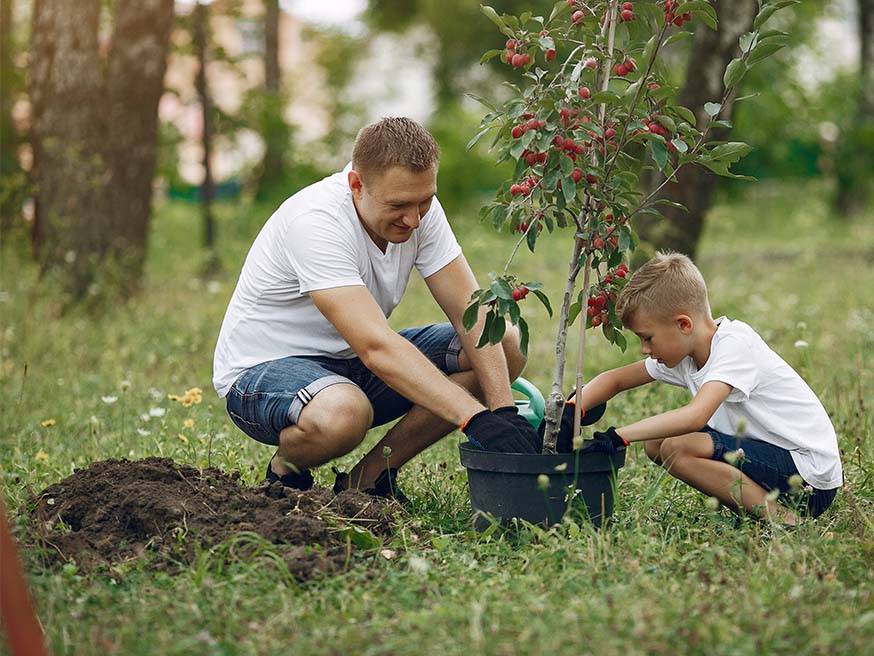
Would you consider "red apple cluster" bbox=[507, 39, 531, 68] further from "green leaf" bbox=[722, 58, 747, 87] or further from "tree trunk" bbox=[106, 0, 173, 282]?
"tree trunk" bbox=[106, 0, 173, 282]

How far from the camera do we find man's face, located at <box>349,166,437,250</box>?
3.60 metres

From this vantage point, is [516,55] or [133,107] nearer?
[516,55]

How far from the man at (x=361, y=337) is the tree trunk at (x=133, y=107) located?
546 centimetres

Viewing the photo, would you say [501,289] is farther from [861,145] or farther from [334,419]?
[861,145]

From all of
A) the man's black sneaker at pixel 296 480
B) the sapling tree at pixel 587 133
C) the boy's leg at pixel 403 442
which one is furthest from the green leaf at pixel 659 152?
the man's black sneaker at pixel 296 480

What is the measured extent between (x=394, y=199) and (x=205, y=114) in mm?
8708

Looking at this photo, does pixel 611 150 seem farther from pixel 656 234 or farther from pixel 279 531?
pixel 656 234

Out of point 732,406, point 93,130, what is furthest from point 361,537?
point 93,130

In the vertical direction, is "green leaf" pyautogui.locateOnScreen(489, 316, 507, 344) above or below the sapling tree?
below

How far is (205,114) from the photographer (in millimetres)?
11789

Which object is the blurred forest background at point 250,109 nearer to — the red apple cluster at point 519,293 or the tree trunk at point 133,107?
the tree trunk at point 133,107

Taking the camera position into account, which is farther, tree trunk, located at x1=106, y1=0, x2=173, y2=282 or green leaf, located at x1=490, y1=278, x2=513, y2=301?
tree trunk, located at x1=106, y1=0, x2=173, y2=282

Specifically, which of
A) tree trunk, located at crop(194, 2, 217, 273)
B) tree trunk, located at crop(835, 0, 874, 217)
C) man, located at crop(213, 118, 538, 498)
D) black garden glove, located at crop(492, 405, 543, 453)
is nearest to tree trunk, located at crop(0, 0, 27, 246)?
tree trunk, located at crop(194, 2, 217, 273)

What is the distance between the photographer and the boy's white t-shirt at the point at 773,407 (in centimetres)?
354
